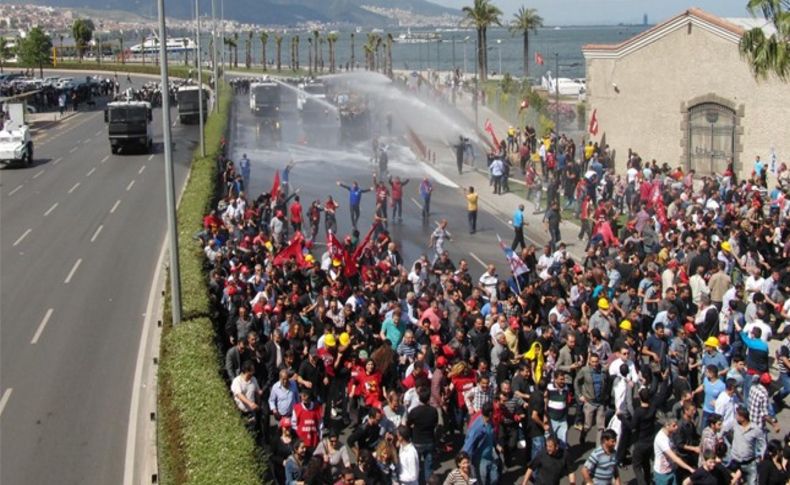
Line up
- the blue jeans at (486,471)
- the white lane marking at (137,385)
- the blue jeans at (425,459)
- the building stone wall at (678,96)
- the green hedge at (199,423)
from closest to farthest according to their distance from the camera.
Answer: the green hedge at (199,423), the blue jeans at (486,471), the blue jeans at (425,459), the white lane marking at (137,385), the building stone wall at (678,96)

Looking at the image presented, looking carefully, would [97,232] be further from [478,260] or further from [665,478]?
[665,478]

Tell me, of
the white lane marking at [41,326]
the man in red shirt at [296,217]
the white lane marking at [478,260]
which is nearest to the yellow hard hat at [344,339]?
the white lane marking at [41,326]

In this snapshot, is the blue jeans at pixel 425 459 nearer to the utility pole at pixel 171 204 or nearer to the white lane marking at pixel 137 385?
the white lane marking at pixel 137 385

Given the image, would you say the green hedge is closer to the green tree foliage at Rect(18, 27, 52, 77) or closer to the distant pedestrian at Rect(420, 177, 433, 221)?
the distant pedestrian at Rect(420, 177, 433, 221)

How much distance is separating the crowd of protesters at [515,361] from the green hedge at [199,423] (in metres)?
0.45

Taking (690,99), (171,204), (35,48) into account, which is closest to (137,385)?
(171,204)

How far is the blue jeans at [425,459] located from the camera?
13.2 m

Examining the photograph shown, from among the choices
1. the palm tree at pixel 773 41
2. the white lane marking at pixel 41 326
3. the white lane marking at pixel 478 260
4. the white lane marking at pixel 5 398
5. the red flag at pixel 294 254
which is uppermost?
the palm tree at pixel 773 41

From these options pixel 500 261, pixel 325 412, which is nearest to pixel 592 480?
pixel 325 412

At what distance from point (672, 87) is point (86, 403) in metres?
27.4

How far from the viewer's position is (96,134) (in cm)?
6119

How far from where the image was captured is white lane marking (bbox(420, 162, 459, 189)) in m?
41.4

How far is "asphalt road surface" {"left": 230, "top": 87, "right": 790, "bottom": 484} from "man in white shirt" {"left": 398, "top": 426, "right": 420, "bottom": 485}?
2449 mm

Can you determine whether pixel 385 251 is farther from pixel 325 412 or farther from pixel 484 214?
pixel 484 214
